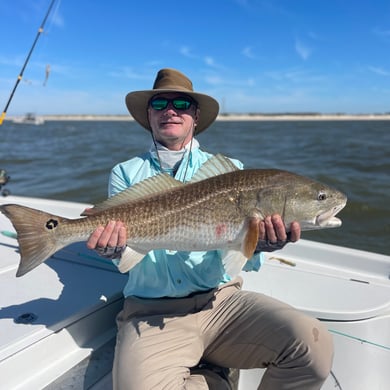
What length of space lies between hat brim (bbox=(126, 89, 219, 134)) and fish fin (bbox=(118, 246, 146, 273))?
5.02ft

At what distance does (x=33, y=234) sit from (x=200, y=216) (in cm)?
117

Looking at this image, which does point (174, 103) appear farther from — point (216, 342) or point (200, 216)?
point (216, 342)

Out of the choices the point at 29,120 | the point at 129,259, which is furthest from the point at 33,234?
the point at 29,120

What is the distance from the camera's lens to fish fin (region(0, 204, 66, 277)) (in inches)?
104

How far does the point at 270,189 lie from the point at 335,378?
6.14ft

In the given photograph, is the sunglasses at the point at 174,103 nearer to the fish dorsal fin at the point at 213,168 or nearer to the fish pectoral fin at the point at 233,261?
the fish dorsal fin at the point at 213,168

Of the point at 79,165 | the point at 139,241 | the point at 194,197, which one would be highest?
the point at 194,197

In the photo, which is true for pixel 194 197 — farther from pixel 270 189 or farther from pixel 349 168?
pixel 349 168

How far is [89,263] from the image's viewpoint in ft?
13.9

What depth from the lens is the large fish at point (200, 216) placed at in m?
2.68

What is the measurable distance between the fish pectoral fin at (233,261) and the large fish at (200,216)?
5cm

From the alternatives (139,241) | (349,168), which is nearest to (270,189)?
(139,241)

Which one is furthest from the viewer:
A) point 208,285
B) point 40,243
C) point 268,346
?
point 208,285

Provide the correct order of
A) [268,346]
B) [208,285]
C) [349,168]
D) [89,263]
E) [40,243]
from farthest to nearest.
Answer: [349,168], [89,263], [208,285], [268,346], [40,243]
